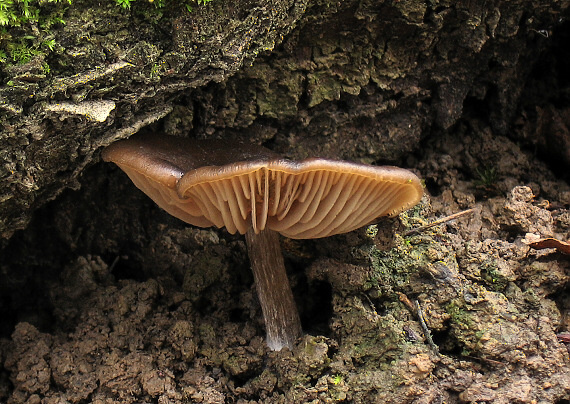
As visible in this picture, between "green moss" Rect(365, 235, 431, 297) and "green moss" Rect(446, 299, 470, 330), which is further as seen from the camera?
"green moss" Rect(365, 235, 431, 297)

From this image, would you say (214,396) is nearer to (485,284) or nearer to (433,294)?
(433,294)

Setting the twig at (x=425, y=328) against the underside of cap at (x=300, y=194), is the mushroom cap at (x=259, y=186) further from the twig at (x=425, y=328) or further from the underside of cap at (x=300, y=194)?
the twig at (x=425, y=328)

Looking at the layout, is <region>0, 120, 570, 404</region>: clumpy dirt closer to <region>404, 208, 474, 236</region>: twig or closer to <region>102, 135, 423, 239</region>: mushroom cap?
<region>404, 208, 474, 236</region>: twig

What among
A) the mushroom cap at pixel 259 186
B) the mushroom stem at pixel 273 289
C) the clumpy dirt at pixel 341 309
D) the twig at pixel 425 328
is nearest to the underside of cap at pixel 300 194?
the mushroom cap at pixel 259 186

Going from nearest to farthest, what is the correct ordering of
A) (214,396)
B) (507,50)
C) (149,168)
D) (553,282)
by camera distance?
(149,168)
(214,396)
(553,282)
(507,50)

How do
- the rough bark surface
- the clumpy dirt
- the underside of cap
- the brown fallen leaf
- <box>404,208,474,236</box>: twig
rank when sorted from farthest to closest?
1. <box>404,208,474,236</box>: twig
2. the brown fallen leaf
3. the clumpy dirt
4. the rough bark surface
5. the underside of cap

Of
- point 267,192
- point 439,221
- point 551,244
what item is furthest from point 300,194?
point 551,244

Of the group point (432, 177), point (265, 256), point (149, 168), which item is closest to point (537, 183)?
point (432, 177)

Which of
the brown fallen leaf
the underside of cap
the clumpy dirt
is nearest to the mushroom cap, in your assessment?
the underside of cap
